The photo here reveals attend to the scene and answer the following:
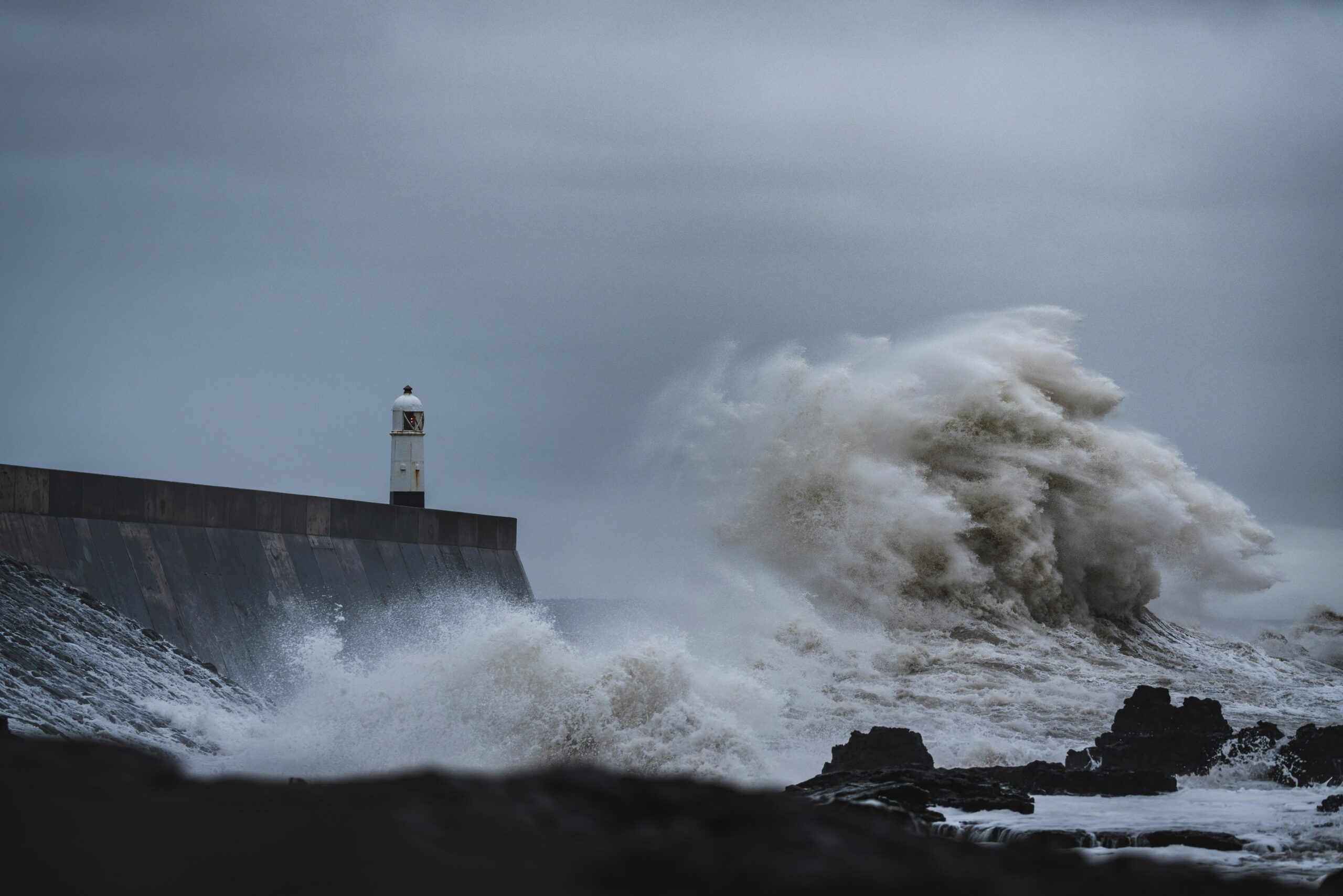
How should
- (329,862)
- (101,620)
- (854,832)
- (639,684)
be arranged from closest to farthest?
(329,862), (854,832), (101,620), (639,684)

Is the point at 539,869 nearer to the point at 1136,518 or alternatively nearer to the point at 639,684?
the point at 639,684

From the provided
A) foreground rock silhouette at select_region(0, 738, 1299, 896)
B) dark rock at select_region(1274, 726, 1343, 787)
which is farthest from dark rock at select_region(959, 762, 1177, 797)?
foreground rock silhouette at select_region(0, 738, 1299, 896)

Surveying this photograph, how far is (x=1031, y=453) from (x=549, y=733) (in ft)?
40.1

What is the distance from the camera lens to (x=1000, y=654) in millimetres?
16188

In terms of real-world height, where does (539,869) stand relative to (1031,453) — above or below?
below

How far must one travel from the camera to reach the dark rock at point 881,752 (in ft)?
28.8

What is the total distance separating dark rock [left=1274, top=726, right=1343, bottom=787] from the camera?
330 inches

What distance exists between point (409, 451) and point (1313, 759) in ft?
32.6

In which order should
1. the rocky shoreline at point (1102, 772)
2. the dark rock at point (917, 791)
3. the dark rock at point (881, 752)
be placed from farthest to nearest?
the dark rock at point (881, 752)
the dark rock at point (917, 791)
the rocky shoreline at point (1102, 772)

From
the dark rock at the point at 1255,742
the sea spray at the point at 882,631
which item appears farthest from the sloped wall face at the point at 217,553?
the dark rock at the point at 1255,742

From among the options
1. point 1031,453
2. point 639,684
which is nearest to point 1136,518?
point 1031,453

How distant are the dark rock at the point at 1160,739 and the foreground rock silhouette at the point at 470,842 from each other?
6818 millimetres

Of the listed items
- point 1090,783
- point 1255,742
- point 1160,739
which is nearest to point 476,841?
point 1090,783

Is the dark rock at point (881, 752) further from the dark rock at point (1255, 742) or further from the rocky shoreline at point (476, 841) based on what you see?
the rocky shoreline at point (476, 841)
